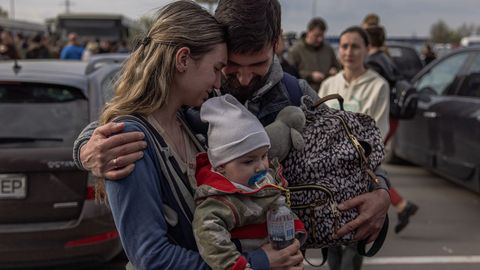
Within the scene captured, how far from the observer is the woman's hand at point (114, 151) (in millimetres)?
1438

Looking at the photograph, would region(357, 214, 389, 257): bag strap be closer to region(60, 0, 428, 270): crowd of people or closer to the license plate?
region(60, 0, 428, 270): crowd of people

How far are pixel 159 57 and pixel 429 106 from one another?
18.9ft

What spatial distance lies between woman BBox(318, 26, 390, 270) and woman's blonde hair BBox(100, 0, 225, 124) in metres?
2.47

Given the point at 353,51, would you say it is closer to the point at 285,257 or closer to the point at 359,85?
the point at 359,85

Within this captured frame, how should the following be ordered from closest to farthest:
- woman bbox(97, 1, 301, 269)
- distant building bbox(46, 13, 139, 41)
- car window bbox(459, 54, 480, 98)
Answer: woman bbox(97, 1, 301, 269) → car window bbox(459, 54, 480, 98) → distant building bbox(46, 13, 139, 41)

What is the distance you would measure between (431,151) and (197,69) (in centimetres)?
565

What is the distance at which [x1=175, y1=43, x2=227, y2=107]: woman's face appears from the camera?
154 centimetres

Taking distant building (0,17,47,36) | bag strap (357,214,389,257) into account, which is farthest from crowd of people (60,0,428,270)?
distant building (0,17,47,36)

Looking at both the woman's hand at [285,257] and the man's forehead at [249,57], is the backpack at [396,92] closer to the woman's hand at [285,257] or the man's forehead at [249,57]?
the man's forehead at [249,57]

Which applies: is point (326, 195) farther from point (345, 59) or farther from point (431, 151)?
point (431, 151)

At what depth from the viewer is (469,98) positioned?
238 inches

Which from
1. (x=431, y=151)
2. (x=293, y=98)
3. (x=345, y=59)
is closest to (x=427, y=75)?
(x=431, y=151)

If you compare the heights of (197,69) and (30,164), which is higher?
(197,69)

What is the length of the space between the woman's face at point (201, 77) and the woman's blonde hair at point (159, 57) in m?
0.02
